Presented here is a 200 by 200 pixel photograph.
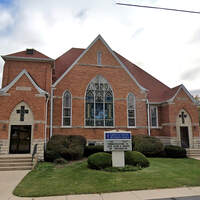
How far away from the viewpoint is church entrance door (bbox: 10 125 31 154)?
49.1ft

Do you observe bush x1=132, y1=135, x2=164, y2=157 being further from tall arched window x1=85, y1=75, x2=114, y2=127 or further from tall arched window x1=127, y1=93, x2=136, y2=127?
tall arched window x1=85, y1=75, x2=114, y2=127

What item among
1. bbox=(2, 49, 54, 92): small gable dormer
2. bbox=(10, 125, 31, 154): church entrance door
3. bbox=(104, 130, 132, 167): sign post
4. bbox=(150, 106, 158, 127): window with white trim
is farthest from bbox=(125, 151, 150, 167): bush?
bbox=(2, 49, 54, 92): small gable dormer

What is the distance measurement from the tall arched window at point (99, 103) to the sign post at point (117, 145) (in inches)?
290

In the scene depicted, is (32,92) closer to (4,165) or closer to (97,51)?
(4,165)

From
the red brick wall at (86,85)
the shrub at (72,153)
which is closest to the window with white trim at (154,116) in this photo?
the red brick wall at (86,85)

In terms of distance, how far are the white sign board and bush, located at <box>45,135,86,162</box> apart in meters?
3.93

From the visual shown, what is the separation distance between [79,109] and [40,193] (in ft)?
39.0

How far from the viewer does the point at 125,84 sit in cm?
2044

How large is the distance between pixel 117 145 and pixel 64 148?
4960mm

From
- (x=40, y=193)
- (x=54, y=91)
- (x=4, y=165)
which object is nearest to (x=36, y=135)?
(x=4, y=165)

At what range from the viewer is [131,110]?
20234mm

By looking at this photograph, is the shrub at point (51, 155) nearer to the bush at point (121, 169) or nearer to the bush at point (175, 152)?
the bush at point (121, 169)

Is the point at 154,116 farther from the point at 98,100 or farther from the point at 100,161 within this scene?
the point at 100,161

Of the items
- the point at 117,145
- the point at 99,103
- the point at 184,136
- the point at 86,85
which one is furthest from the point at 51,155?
the point at 184,136
